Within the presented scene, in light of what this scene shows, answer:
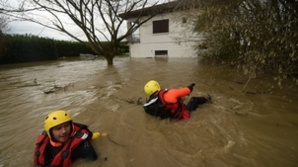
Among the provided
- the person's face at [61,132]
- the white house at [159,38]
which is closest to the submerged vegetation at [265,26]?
the person's face at [61,132]

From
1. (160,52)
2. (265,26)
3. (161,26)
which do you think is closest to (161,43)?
(160,52)

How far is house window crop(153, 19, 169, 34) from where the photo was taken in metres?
23.0

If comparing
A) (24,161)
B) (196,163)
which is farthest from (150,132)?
(24,161)

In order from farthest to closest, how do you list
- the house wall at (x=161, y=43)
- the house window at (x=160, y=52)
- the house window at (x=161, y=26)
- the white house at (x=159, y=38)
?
the house window at (x=160, y=52) < the house window at (x=161, y=26) < the white house at (x=159, y=38) < the house wall at (x=161, y=43)

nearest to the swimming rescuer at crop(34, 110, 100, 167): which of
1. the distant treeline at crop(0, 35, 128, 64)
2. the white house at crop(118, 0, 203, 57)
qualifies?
the white house at crop(118, 0, 203, 57)

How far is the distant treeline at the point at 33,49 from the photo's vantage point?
2342cm

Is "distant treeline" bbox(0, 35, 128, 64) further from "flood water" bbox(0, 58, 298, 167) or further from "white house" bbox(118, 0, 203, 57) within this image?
"flood water" bbox(0, 58, 298, 167)

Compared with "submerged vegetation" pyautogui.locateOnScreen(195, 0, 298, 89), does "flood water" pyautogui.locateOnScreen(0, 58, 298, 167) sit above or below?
below

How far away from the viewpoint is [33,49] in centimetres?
2625

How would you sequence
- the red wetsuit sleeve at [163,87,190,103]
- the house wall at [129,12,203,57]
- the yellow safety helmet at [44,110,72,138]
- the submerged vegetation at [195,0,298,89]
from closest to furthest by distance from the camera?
the yellow safety helmet at [44,110,72,138]
the submerged vegetation at [195,0,298,89]
the red wetsuit sleeve at [163,87,190,103]
the house wall at [129,12,203,57]

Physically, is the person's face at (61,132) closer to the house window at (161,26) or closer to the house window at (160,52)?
the house window at (160,52)

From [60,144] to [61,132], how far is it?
0.19m

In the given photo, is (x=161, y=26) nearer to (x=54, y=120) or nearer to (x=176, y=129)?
(x=176, y=129)

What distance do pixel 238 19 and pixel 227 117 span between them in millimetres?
2156
